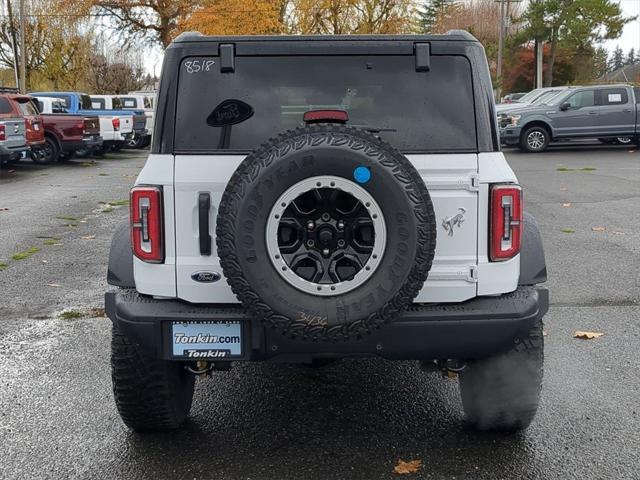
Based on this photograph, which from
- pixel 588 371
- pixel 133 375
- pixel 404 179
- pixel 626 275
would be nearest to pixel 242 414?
pixel 133 375

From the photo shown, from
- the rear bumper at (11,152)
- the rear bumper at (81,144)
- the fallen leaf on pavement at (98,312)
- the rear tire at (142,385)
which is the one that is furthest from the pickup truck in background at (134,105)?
the rear tire at (142,385)

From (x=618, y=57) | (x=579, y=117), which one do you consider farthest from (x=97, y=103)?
(x=618, y=57)

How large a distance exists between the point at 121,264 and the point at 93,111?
22545 mm

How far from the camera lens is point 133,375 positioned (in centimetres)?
359

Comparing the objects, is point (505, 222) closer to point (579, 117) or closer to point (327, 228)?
point (327, 228)

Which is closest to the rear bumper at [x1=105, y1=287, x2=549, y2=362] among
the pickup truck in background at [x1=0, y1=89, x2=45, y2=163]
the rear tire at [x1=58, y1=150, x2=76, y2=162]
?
the pickup truck in background at [x1=0, y1=89, x2=45, y2=163]

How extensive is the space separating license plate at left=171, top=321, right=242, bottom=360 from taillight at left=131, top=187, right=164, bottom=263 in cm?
33

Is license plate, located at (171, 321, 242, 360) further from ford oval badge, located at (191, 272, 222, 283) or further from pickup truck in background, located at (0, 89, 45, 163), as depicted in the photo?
pickup truck in background, located at (0, 89, 45, 163)

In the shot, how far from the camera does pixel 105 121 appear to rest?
75.1 ft

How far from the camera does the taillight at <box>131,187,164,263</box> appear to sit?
3.30 metres

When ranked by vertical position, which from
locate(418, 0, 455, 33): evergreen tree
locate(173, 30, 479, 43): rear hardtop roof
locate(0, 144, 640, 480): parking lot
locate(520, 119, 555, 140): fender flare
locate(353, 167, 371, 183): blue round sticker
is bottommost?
locate(0, 144, 640, 480): parking lot

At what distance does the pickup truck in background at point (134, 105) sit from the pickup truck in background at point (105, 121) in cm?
105

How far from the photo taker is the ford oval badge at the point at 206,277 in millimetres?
3318

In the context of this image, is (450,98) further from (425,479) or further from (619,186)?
(619,186)
